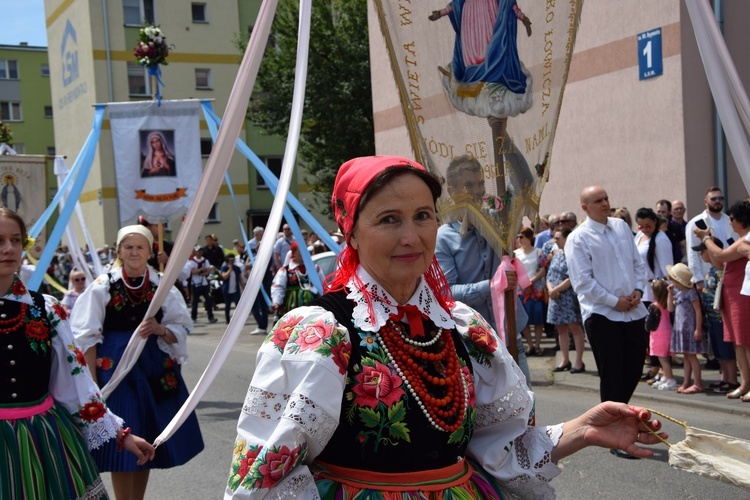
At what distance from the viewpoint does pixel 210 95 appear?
3631 centimetres

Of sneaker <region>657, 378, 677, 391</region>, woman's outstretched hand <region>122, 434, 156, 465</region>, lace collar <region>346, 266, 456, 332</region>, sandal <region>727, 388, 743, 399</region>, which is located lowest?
sneaker <region>657, 378, 677, 391</region>

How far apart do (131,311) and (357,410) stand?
3618 millimetres

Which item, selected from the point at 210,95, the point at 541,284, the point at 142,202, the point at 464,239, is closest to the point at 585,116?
the point at 541,284

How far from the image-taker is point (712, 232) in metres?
9.12

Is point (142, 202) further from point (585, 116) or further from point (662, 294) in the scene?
point (585, 116)

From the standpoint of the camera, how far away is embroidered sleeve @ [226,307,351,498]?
2.15 m

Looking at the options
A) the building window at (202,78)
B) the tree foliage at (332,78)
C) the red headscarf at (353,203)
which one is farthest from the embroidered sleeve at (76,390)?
the building window at (202,78)

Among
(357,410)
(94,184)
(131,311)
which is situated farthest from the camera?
Answer: (94,184)

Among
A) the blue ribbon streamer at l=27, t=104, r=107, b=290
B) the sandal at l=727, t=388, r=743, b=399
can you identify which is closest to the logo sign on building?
the sandal at l=727, t=388, r=743, b=399

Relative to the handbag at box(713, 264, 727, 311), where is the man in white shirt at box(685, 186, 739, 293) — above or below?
above

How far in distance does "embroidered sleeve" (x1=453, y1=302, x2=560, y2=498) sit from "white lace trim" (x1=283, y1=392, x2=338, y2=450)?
595 mm

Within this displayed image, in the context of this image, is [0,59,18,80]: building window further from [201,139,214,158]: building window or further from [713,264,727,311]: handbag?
[713,264,727,311]: handbag

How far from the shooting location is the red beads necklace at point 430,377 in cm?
234

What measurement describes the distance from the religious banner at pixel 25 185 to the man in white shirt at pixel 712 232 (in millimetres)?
7504
